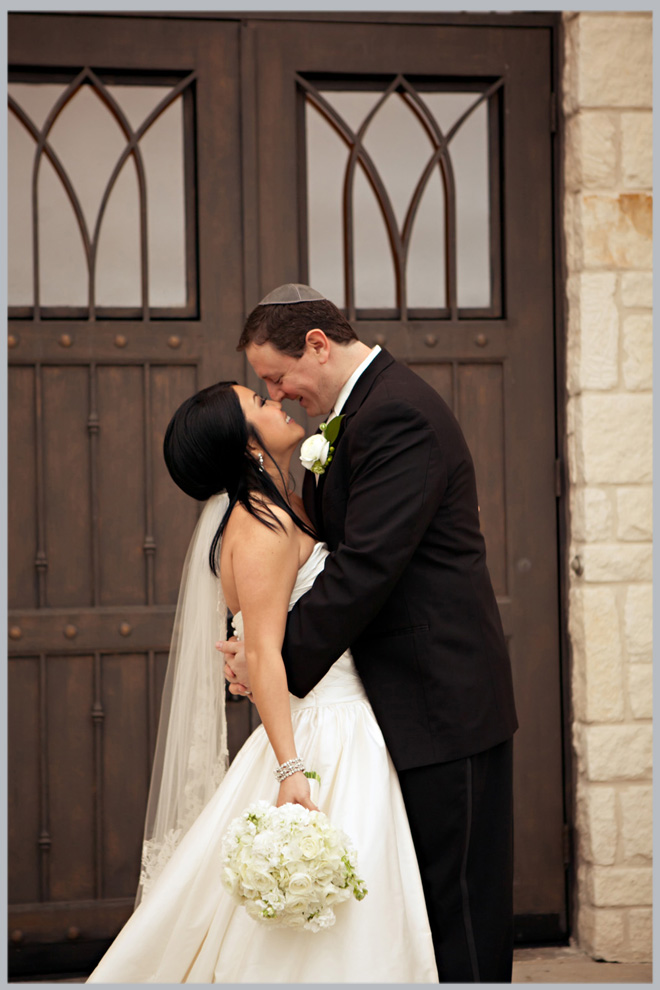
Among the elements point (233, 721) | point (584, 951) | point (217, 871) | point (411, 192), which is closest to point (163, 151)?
point (411, 192)

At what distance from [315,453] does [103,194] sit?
1.67 meters

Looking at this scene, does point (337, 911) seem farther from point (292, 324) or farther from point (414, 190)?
point (414, 190)

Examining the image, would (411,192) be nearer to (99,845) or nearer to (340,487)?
(340,487)

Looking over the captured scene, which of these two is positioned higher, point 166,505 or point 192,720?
point 166,505

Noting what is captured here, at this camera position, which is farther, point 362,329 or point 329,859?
point 362,329

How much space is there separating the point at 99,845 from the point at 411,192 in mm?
2599

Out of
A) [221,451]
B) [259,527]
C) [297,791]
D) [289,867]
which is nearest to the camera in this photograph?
[289,867]

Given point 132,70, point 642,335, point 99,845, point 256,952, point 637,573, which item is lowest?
point 99,845

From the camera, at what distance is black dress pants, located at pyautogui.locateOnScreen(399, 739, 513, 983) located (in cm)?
211

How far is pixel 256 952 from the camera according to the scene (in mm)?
1998

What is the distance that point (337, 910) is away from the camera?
78.4 inches

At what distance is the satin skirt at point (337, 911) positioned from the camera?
6.53 feet

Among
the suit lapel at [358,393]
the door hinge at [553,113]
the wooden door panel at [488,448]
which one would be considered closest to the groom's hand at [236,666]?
the suit lapel at [358,393]

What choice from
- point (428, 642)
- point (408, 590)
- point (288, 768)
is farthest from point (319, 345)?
point (288, 768)
